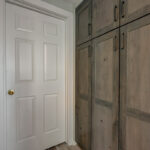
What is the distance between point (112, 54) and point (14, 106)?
57.1 inches

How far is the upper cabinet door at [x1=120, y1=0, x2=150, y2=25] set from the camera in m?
0.89

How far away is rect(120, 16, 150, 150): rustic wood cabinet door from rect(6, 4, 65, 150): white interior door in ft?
3.67

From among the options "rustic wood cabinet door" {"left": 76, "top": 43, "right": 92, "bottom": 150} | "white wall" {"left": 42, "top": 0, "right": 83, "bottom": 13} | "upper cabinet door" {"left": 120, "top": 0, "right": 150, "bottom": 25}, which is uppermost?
"white wall" {"left": 42, "top": 0, "right": 83, "bottom": 13}

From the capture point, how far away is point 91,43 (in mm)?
1533

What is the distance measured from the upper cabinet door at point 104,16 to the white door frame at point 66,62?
53cm

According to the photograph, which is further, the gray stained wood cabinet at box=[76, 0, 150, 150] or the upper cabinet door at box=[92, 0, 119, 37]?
the upper cabinet door at box=[92, 0, 119, 37]

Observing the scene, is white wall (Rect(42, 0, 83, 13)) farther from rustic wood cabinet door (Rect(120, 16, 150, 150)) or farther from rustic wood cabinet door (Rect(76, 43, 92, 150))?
rustic wood cabinet door (Rect(120, 16, 150, 150))

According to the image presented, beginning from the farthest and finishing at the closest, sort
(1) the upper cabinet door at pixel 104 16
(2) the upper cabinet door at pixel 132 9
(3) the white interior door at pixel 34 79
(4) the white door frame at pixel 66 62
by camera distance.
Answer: (3) the white interior door at pixel 34 79 < (4) the white door frame at pixel 66 62 < (1) the upper cabinet door at pixel 104 16 < (2) the upper cabinet door at pixel 132 9

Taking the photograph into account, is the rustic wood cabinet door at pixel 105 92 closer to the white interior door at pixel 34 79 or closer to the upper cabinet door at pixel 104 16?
the upper cabinet door at pixel 104 16

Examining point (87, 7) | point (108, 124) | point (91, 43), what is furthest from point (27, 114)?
point (87, 7)

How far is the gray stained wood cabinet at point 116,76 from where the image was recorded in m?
0.93

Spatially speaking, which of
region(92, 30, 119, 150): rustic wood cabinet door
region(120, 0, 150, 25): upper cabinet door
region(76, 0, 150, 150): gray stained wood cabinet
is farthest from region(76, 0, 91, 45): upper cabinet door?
region(120, 0, 150, 25): upper cabinet door

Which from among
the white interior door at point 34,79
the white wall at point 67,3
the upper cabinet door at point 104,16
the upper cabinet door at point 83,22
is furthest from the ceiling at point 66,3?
the upper cabinet door at point 104,16

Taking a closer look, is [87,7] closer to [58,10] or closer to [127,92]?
[58,10]
